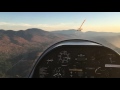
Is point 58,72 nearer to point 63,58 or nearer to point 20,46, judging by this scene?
point 63,58

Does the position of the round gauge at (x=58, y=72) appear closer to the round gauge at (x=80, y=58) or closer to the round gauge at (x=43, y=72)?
the round gauge at (x=43, y=72)

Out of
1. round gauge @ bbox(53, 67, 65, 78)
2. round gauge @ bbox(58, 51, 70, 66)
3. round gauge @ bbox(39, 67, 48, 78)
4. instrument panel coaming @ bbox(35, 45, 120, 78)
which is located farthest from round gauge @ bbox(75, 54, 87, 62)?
round gauge @ bbox(39, 67, 48, 78)

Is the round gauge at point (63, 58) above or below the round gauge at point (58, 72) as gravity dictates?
above

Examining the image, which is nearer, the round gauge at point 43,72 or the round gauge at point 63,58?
the round gauge at point 43,72

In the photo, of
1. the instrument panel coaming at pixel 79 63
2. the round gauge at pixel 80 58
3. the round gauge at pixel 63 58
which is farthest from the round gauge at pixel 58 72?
the round gauge at pixel 80 58

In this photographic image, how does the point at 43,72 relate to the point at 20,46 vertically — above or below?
below

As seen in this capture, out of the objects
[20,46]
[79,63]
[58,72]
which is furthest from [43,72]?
[20,46]
